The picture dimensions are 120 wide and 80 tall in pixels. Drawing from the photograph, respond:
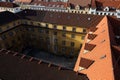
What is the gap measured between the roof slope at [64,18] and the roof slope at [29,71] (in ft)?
90.3

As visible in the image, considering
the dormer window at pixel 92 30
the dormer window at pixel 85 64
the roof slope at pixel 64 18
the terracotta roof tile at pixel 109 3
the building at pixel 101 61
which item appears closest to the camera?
the building at pixel 101 61

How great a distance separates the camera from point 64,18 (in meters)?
63.0

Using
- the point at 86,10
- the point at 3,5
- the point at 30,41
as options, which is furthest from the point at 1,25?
the point at 86,10

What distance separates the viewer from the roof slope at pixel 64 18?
5966 centimetres

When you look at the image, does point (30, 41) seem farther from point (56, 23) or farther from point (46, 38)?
point (56, 23)

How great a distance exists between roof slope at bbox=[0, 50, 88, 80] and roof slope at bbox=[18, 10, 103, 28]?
27534 millimetres

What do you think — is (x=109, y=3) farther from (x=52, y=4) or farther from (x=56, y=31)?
(x=56, y=31)

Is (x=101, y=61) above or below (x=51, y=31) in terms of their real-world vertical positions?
below

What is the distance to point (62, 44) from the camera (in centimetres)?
6612

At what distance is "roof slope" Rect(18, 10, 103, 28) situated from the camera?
5966 cm

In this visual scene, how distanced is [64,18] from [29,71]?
110 ft

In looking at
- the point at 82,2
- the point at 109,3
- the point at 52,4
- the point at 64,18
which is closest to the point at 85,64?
the point at 64,18

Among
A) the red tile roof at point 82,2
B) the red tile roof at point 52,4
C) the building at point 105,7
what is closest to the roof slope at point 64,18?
the building at point 105,7

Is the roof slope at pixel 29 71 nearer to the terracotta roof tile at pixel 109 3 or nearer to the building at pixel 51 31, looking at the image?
the building at pixel 51 31
